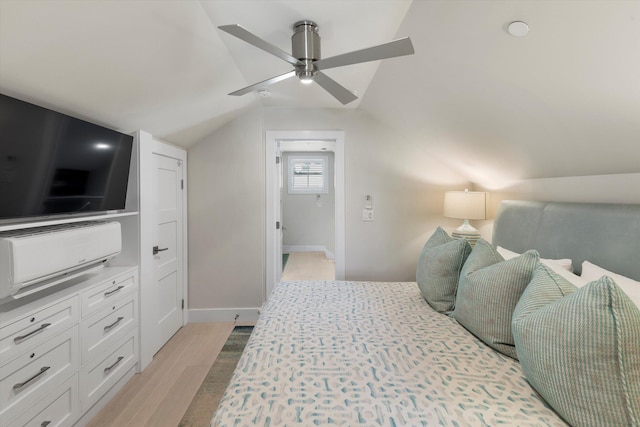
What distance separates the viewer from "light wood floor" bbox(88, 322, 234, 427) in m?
1.84

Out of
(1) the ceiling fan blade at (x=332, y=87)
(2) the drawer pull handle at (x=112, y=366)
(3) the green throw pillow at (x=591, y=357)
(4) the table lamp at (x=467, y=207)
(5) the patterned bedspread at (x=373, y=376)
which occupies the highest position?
(1) the ceiling fan blade at (x=332, y=87)

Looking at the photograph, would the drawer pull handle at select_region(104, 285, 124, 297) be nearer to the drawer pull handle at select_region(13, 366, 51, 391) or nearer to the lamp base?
the drawer pull handle at select_region(13, 366, 51, 391)

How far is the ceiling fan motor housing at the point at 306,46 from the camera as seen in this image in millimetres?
1539

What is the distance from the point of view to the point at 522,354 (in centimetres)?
107

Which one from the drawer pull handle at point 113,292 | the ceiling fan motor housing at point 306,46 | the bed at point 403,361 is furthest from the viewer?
the drawer pull handle at point 113,292

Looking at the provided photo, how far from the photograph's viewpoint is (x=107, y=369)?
1.96 metres

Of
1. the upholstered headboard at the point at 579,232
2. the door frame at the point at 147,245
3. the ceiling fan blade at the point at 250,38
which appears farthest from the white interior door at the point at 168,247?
the upholstered headboard at the point at 579,232

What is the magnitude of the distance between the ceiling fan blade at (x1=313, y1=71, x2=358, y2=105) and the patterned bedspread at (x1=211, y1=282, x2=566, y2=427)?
4.62 ft

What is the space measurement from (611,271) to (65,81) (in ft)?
10.3

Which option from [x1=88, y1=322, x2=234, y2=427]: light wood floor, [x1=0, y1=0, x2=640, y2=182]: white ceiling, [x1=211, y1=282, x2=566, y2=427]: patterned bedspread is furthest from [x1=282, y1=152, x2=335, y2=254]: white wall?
[x1=211, y1=282, x2=566, y2=427]: patterned bedspread

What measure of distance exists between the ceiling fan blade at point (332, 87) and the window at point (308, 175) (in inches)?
181

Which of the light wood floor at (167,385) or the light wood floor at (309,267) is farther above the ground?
the light wood floor at (309,267)

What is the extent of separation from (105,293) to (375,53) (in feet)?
7.56

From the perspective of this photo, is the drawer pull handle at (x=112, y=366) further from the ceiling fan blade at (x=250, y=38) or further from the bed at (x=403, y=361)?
the ceiling fan blade at (x=250, y=38)
